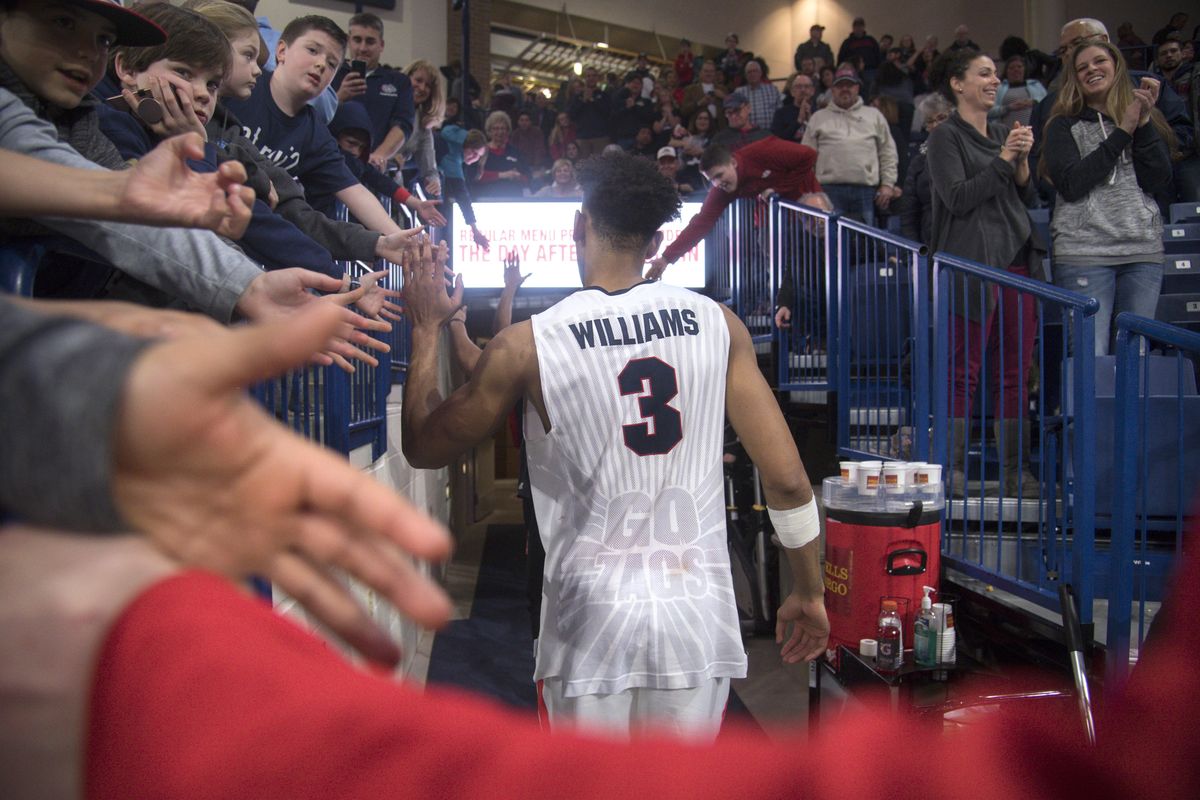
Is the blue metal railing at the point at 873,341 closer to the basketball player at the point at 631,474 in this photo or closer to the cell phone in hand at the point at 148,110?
the basketball player at the point at 631,474

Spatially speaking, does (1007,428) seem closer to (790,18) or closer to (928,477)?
(928,477)

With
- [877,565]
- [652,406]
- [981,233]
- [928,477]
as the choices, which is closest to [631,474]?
[652,406]

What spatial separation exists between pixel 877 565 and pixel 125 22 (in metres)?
3.46

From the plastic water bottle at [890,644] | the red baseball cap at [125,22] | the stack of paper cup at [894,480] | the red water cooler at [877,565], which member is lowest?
the plastic water bottle at [890,644]

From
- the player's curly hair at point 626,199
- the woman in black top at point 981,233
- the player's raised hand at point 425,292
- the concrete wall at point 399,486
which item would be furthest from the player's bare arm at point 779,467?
the woman in black top at point 981,233

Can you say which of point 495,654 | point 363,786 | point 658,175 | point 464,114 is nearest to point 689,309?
point 658,175

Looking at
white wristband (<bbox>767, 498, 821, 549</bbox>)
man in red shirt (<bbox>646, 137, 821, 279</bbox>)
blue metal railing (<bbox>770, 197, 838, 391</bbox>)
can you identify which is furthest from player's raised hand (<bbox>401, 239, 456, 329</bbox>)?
man in red shirt (<bbox>646, 137, 821, 279</bbox>)

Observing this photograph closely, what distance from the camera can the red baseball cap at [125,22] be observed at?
0.78 m

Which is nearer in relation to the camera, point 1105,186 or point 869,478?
point 869,478

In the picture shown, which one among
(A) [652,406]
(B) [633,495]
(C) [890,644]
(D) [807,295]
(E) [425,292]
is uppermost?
(D) [807,295]

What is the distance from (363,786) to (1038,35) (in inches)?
684

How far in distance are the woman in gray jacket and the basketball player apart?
3156mm

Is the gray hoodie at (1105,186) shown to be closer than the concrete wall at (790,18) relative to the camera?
Yes

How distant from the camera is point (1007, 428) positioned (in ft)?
14.2
